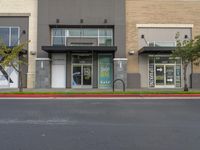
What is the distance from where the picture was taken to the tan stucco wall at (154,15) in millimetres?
28766

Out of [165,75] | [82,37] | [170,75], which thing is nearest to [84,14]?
[82,37]

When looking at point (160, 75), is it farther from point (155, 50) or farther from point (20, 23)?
point (20, 23)

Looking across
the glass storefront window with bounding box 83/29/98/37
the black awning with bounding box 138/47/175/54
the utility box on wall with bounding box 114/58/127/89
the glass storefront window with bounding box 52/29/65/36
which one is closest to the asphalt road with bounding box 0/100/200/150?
the black awning with bounding box 138/47/175/54

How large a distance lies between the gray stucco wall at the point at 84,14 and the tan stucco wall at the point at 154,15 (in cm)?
73

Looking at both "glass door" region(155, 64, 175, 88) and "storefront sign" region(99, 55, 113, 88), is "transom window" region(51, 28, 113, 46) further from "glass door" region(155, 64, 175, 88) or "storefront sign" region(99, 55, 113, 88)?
"glass door" region(155, 64, 175, 88)

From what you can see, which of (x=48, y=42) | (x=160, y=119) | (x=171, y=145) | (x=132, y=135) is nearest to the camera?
(x=171, y=145)

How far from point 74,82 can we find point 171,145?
22347 millimetres

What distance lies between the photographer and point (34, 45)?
2856cm

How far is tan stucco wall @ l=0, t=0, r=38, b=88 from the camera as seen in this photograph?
2852cm

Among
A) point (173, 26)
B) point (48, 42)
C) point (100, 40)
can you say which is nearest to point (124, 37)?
point (100, 40)

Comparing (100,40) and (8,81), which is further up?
(100,40)

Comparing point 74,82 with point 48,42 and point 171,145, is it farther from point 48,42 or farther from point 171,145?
point 171,145

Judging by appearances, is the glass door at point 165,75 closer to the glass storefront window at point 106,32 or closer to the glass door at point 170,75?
the glass door at point 170,75

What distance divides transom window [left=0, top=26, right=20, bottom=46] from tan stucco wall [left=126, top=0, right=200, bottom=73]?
10.0 meters
